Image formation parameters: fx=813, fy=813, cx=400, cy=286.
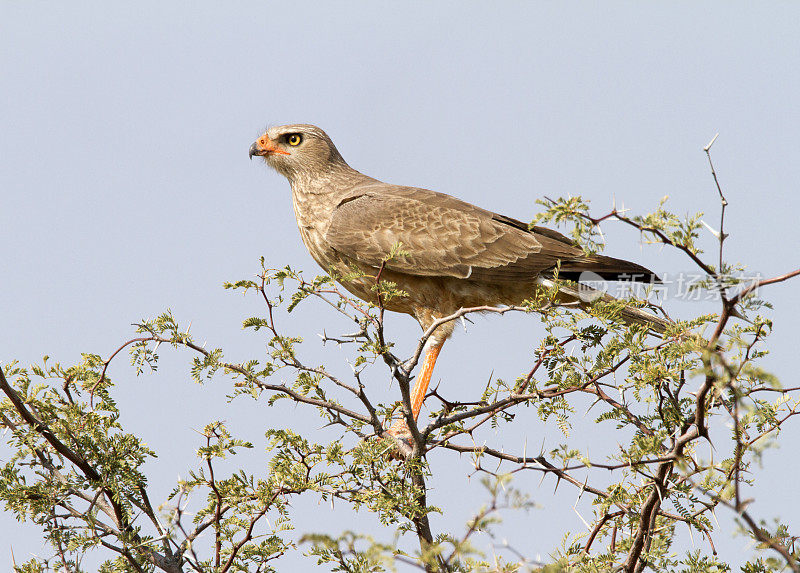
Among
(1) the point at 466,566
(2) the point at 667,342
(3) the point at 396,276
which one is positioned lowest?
(1) the point at 466,566

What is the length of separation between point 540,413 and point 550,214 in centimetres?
173

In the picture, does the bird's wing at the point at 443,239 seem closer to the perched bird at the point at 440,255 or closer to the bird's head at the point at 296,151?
the perched bird at the point at 440,255

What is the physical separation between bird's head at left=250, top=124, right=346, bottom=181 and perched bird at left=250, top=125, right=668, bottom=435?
883 mm

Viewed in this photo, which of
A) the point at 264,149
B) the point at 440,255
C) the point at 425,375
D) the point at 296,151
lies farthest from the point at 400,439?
the point at 264,149

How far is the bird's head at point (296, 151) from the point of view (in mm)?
8117

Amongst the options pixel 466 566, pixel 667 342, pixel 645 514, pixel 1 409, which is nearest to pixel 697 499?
pixel 645 514

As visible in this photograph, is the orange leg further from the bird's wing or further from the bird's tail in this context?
the bird's tail

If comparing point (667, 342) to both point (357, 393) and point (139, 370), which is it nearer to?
point (357, 393)

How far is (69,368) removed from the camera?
443 centimetres

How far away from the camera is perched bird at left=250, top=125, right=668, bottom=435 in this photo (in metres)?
6.43

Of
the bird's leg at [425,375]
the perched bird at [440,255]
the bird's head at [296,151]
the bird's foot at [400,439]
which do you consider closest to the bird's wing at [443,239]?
the perched bird at [440,255]

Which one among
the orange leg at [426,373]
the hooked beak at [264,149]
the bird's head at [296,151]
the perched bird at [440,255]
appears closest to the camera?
the perched bird at [440,255]

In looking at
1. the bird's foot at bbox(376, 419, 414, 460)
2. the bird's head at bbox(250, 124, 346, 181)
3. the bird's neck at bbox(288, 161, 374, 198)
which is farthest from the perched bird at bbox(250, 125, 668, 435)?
the bird's head at bbox(250, 124, 346, 181)

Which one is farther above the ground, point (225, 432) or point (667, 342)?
Result: point (667, 342)
